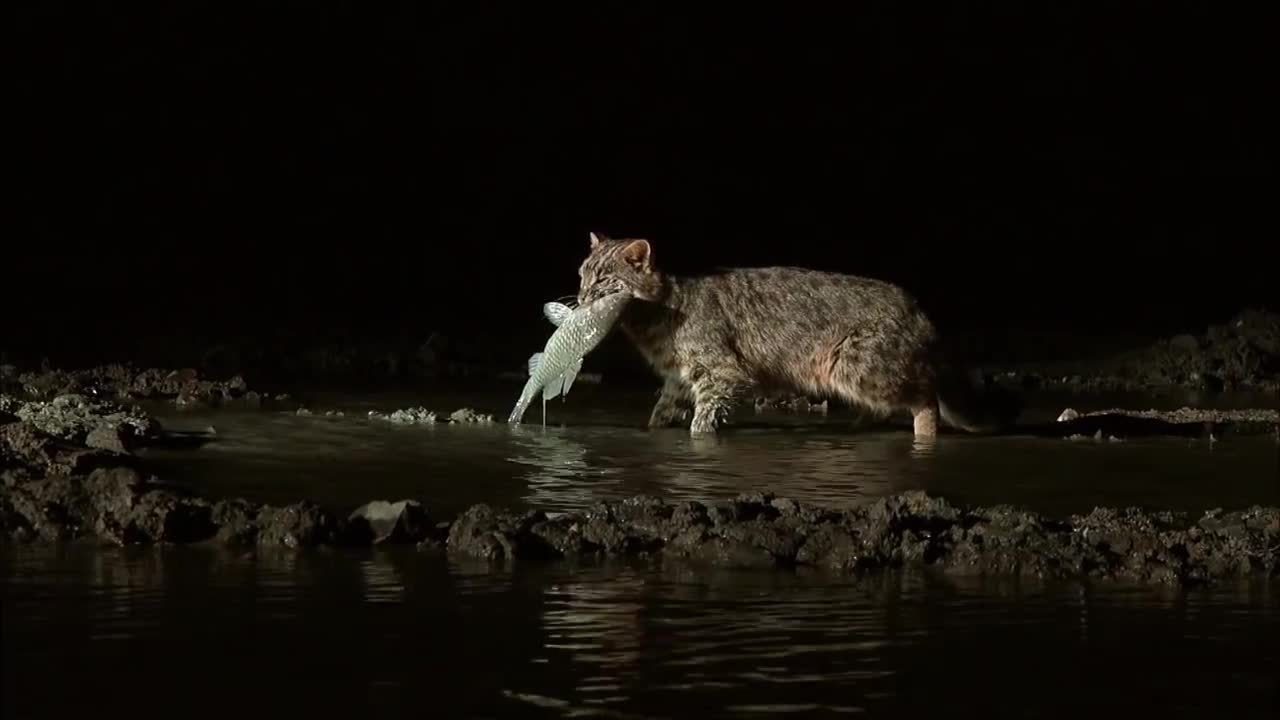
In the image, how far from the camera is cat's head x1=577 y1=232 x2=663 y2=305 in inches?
594

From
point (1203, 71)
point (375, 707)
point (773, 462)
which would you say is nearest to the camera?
point (375, 707)

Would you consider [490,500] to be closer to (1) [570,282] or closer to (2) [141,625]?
(2) [141,625]

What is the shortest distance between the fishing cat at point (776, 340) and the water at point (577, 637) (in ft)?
11.1

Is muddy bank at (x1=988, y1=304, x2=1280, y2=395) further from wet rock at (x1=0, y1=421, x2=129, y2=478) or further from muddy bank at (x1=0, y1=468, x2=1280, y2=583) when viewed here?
wet rock at (x1=0, y1=421, x2=129, y2=478)

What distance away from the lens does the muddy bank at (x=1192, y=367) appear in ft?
62.5

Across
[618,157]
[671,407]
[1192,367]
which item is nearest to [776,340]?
[671,407]

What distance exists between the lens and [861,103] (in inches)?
1316

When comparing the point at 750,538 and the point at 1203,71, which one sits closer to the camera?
the point at 750,538

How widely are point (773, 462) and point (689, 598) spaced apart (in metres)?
4.62

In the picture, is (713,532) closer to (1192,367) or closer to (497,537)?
(497,537)

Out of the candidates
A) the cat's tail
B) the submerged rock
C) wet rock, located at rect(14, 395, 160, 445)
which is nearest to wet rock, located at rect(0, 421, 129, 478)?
the submerged rock

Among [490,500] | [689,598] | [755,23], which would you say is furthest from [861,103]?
[689,598]

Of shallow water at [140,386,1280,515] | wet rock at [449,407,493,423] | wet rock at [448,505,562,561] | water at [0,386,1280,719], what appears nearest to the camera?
water at [0,386,1280,719]

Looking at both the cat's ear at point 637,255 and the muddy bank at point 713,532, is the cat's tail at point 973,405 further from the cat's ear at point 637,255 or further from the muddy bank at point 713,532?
the muddy bank at point 713,532
